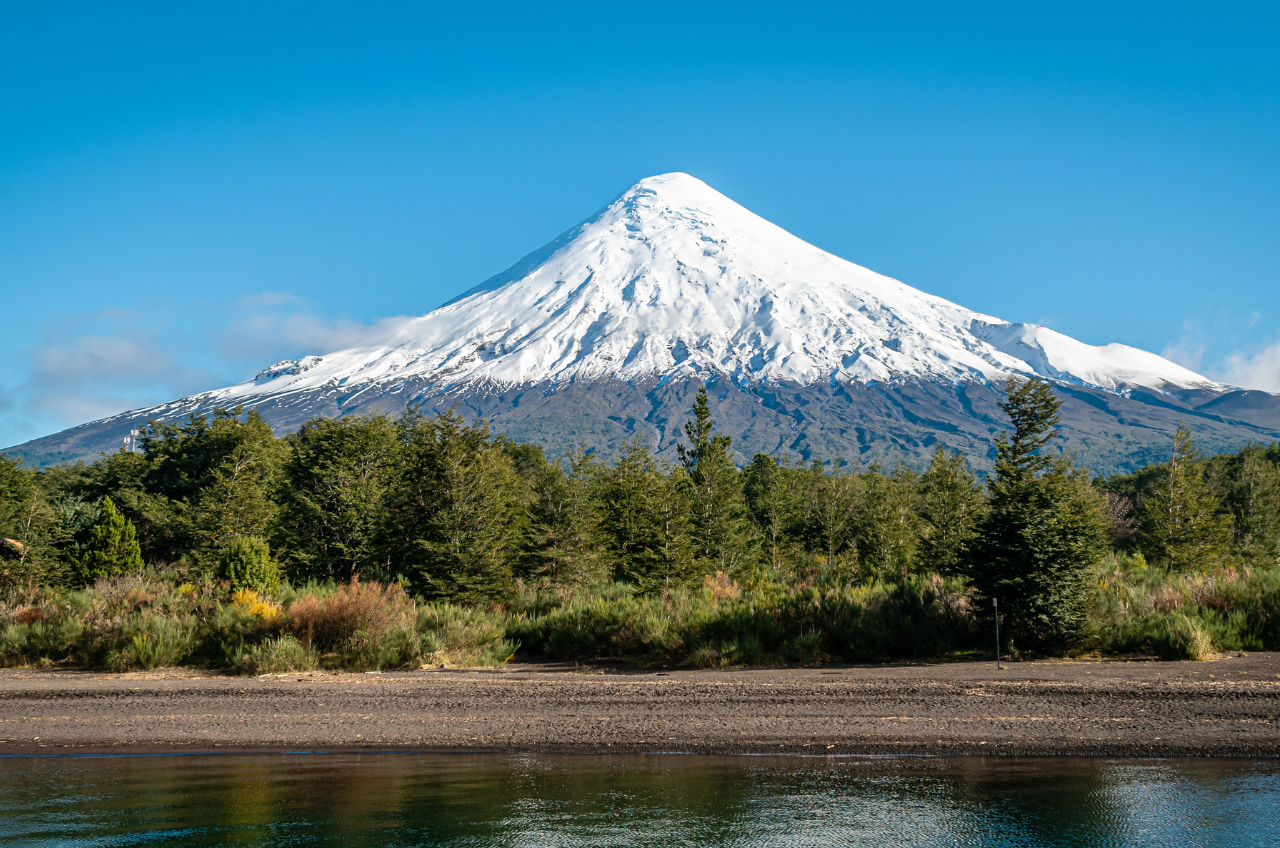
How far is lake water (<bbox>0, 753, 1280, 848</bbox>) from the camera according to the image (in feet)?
19.0

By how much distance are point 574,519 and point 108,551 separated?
44.4 feet

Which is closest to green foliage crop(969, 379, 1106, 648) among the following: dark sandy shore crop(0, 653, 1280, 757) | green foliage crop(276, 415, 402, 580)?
dark sandy shore crop(0, 653, 1280, 757)

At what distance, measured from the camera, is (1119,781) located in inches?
266

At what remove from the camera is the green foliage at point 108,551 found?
864 inches

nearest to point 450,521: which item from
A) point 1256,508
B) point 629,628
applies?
point 629,628

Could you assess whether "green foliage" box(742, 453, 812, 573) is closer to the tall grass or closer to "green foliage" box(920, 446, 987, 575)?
"green foliage" box(920, 446, 987, 575)

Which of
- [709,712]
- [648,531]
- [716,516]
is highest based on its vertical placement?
[716,516]

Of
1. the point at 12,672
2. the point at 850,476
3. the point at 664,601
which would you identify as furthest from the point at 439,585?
the point at 850,476

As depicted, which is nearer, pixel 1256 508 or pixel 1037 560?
pixel 1037 560

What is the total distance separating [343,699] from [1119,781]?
859 centimetres

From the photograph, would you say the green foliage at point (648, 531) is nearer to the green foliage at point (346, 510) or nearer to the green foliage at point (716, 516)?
the green foliage at point (716, 516)

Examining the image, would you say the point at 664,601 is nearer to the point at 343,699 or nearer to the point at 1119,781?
the point at 343,699

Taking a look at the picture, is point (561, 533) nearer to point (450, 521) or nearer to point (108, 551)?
point (450, 521)

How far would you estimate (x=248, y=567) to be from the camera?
18453 millimetres
